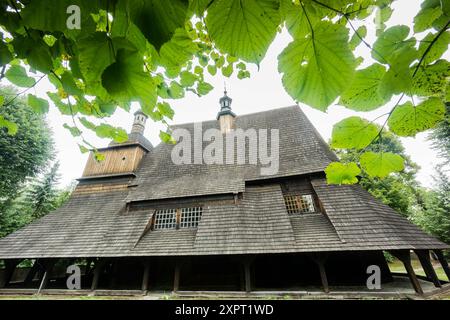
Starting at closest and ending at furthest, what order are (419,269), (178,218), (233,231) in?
(233,231)
(178,218)
(419,269)

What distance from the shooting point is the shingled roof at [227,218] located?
303 inches

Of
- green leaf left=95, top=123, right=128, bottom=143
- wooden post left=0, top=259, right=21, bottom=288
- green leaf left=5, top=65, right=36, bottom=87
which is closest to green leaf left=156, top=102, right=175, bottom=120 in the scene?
green leaf left=95, top=123, right=128, bottom=143

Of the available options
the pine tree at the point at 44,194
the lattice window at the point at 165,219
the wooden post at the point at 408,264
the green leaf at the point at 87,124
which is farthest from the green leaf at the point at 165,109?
the pine tree at the point at 44,194

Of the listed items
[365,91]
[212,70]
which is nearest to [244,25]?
[365,91]

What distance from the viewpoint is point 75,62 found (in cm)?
122

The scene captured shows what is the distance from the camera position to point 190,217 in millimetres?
10180

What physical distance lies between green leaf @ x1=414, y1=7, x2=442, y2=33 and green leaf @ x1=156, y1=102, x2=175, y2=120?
214 centimetres

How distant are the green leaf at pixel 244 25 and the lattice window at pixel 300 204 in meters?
9.81

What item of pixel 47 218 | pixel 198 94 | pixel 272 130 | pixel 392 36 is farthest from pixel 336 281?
pixel 47 218

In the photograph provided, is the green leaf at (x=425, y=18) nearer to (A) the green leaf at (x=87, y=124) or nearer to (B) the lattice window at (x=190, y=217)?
(A) the green leaf at (x=87, y=124)

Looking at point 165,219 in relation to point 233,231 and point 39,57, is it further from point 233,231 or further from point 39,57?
point 39,57

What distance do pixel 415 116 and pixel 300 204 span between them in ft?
31.3

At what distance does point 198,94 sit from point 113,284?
38.8ft
